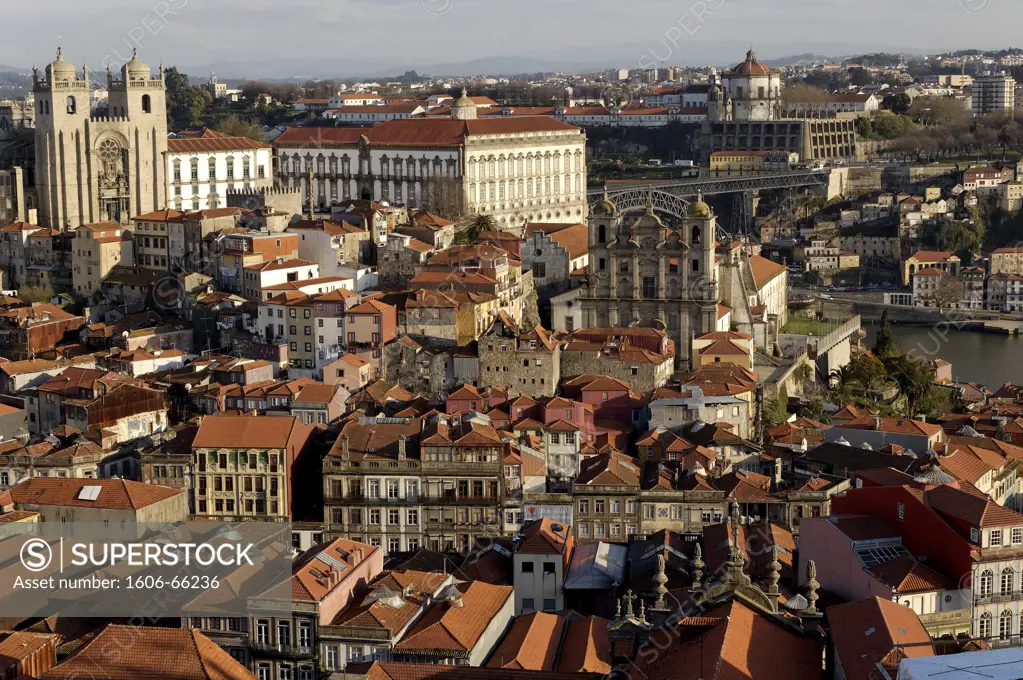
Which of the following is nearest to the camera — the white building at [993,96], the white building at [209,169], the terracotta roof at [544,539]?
the terracotta roof at [544,539]

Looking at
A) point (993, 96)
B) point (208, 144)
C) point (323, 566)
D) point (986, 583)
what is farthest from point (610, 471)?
point (993, 96)

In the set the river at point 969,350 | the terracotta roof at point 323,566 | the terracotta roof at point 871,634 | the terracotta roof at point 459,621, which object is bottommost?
the river at point 969,350

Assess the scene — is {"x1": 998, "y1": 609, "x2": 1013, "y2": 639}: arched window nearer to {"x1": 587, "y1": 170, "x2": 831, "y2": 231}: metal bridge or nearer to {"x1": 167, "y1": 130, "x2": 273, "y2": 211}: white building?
{"x1": 167, "y1": 130, "x2": 273, "y2": 211}: white building

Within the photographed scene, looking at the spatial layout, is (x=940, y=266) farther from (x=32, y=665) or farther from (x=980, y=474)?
(x=32, y=665)

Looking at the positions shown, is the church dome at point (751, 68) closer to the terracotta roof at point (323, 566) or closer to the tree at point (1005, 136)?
the tree at point (1005, 136)

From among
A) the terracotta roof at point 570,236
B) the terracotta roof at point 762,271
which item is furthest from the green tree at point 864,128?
the terracotta roof at point 762,271

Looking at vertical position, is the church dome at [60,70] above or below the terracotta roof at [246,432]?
above

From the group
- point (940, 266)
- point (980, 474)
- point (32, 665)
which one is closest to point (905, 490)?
point (980, 474)

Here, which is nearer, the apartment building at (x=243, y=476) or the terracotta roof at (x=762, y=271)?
the apartment building at (x=243, y=476)
